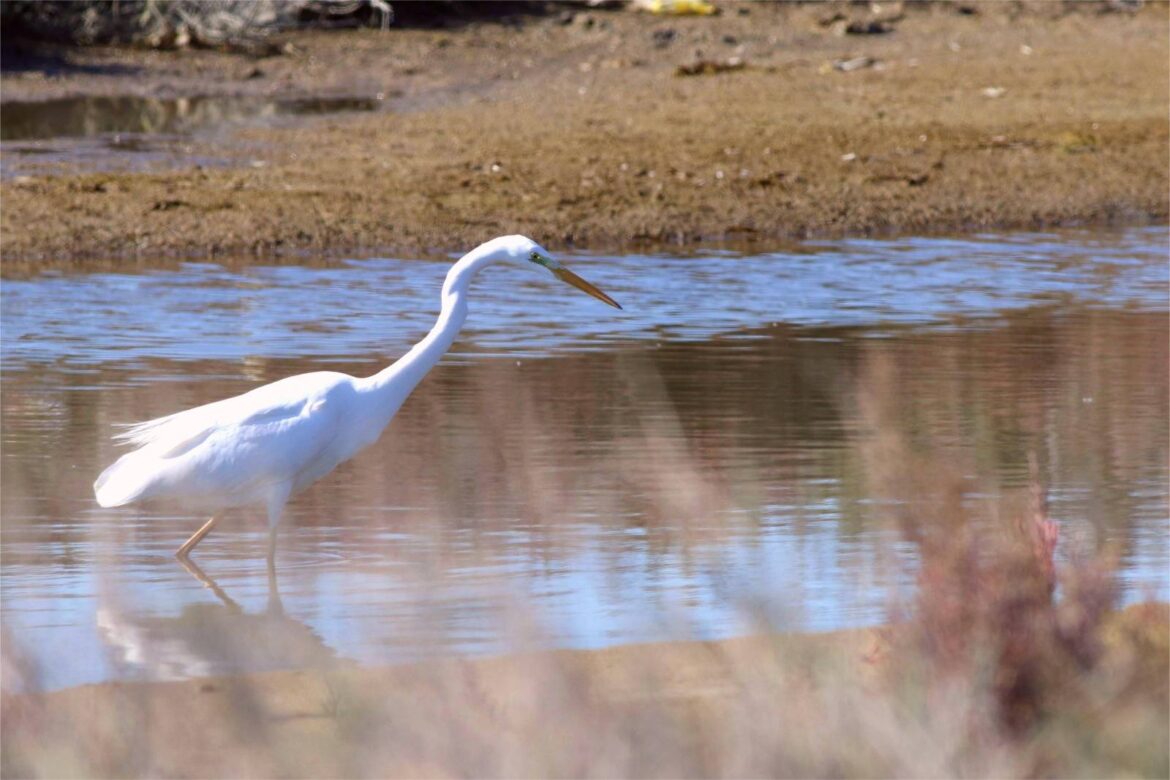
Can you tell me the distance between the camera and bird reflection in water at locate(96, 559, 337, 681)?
4.98 m

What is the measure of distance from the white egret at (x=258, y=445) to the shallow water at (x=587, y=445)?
0.24 metres

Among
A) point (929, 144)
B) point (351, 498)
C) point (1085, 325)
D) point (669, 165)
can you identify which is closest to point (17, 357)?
point (351, 498)

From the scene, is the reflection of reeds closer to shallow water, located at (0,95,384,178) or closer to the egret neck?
the egret neck

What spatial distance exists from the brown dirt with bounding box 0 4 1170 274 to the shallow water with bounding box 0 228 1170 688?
3.07 feet

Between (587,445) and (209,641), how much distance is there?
99.3 inches

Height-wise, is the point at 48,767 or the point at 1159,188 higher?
the point at 48,767

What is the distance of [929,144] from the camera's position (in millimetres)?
15336

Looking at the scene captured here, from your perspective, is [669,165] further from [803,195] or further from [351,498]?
[351,498]

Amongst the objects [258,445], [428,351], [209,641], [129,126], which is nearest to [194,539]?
[258,445]

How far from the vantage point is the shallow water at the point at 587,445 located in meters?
5.36

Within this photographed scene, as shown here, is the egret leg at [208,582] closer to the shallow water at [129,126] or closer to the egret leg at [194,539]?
the egret leg at [194,539]

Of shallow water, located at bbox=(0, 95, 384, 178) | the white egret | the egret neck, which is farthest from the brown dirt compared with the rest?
the white egret

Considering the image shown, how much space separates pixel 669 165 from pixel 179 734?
10471mm

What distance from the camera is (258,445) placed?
5934 mm
